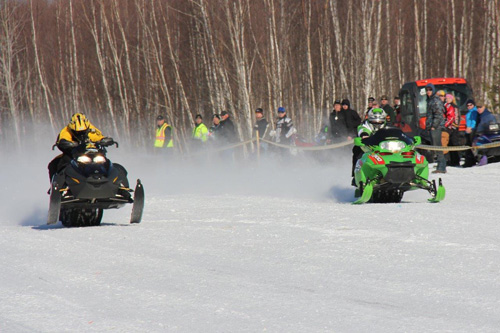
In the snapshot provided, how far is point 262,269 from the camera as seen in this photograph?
21.9 ft

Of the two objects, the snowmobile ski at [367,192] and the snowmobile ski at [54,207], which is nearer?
the snowmobile ski at [54,207]

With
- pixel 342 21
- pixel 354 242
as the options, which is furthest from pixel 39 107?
pixel 354 242

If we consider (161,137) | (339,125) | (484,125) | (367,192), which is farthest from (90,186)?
(161,137)

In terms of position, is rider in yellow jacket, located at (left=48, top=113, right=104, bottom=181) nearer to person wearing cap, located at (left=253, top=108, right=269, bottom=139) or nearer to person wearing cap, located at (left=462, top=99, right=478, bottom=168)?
person wearing cap, located at (left=253, top=108, right=269, bottom=139)

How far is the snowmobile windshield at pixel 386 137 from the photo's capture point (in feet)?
38.1

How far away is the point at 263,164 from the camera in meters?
19.9

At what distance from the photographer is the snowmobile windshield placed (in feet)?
38.1

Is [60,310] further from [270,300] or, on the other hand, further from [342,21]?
[342,21]

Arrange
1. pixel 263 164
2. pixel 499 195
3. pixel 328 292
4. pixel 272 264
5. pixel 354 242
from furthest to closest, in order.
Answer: pixel 263 164 → pixel 499 195 → pixel 354 242 → pixel 272 264 → pixel 328 292

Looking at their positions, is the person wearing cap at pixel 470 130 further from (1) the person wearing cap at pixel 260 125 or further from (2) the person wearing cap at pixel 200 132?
(2) the person wearing cap at pixel 200 132

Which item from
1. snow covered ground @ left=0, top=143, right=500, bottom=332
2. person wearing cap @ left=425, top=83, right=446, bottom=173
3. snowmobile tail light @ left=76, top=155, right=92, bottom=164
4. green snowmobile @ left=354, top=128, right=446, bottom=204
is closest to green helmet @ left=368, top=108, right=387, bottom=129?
green snowmobile @ left=354, top=128, right=446, bottom=204

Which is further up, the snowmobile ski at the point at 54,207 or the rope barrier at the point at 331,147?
the snowmobile ski at the point at 54,207

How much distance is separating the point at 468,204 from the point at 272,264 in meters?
5.43

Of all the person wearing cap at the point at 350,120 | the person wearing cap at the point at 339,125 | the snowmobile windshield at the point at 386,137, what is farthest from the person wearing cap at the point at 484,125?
the snowmobile windshield at the point at 386,137
